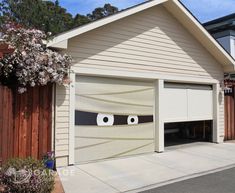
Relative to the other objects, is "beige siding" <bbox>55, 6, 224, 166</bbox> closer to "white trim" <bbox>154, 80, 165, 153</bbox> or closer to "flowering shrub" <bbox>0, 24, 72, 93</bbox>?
"white trim" <bbox>154, 80, 165, 153</bbox>

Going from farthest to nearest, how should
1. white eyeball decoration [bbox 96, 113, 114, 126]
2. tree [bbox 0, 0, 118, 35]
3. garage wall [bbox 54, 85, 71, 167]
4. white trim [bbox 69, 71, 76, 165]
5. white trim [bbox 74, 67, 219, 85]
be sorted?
tree [bbox 0, 0, 118, 35] < white eyeball decoration [bbox 96, 113, 114, 126] < white trim [bbox 74, 67, 219, 85] < white trim [bbox 69, 71, 76, 165] < garage wall [bbox 54, 85, 71, 167]

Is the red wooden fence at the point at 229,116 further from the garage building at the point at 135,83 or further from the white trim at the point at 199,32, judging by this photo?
the white trim at the point at 199,32

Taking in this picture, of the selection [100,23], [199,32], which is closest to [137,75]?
[100,23]

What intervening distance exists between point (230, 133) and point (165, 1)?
6318mm

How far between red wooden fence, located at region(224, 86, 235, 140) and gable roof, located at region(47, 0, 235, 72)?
1.35m

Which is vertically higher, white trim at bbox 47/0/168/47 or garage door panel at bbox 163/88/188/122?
white trim at bbox 47/0/168/47

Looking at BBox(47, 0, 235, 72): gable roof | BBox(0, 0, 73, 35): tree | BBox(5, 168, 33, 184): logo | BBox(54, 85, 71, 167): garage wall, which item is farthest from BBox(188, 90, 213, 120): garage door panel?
BBox(0, 0, 73, 35): tree

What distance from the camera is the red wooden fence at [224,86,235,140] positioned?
1155 centimetres

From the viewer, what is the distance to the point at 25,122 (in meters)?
6.49

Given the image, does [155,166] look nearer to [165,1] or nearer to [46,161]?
[46,161]

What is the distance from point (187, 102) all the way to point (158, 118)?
5.66 feet

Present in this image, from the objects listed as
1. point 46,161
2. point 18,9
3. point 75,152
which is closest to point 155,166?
point 75,152

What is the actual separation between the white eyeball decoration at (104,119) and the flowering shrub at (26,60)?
1.86m

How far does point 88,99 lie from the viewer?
303 inches
